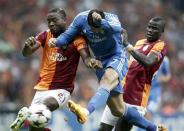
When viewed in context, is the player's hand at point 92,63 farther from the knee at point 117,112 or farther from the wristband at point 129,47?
the knee at point 117,112

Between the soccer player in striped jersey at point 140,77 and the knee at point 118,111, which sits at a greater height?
the soccer player in striped jersey at point 140,77

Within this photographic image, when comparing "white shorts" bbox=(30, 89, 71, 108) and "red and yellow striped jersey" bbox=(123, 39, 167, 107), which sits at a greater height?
"red and yellow striped jersey" bbox=(123, 39, 167, 107)

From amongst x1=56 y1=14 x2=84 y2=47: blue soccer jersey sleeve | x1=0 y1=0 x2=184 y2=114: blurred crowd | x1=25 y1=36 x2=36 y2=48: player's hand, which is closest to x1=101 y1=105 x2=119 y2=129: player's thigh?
x1=56 y1=14 x2=84 y2=47: blue soccer jersey sleeve

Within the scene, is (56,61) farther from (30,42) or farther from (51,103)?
(51,103)

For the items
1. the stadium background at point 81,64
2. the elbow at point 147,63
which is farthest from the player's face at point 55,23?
the stadium background at point 81,64

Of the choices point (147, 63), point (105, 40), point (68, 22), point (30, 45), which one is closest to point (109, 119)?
point (147, 63)

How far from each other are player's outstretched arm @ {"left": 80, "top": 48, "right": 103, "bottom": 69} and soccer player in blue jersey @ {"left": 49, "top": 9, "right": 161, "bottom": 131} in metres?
0.16

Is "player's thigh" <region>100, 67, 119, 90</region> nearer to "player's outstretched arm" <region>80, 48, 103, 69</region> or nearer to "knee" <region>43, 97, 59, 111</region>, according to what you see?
"player's outstretched arm" <region>80, 48, 103, 69</region>

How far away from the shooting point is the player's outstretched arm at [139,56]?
11.8 metres

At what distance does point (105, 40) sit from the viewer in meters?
11.5

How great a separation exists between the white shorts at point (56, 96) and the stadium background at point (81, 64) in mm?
3985

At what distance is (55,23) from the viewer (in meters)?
11.6

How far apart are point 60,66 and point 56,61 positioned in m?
0.09

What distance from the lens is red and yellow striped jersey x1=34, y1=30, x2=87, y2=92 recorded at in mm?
11648
